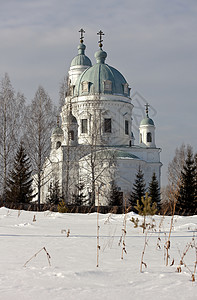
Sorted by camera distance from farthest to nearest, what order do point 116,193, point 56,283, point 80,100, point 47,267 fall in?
1. point 80,100
2. point 116,193
3. point 47,267
4. point 56,283

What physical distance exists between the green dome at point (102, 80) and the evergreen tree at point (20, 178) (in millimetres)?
12377

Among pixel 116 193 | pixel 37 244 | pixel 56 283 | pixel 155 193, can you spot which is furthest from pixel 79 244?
pixel 155 193

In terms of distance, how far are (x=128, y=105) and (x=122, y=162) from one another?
735 centimetres

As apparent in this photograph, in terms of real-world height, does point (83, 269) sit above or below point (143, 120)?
below

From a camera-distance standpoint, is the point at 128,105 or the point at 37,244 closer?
the point at 37,244

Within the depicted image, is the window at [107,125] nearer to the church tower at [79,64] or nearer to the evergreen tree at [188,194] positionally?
the church tower at [79,64]

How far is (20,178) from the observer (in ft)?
84.8

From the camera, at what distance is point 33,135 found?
25.0 meters

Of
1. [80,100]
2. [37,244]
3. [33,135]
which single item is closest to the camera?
[37,244]

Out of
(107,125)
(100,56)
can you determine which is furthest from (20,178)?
(100,56)

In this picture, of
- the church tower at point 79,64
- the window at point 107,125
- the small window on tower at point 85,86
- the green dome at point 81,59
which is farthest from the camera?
the green dome at point 81,59

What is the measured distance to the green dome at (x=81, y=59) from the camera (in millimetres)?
41844

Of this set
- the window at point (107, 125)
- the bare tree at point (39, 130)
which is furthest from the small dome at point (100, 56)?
the bare tree at point (39, 130)

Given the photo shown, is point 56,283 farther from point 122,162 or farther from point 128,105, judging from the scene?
point 128,105
